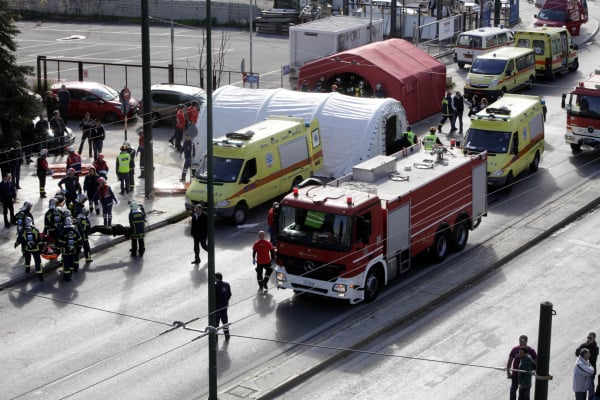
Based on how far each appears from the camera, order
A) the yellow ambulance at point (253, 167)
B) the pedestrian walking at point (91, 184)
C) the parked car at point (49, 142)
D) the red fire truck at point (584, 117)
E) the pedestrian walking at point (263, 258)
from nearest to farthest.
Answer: the pedestrian walking at point (263, 258) < the yellow ambulance at point (253, 167) < the pedestrian walking at point (91, 184) < the red fire truck at point (584, 117) < the parked car at point (49, 142)

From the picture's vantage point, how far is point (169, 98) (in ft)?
133

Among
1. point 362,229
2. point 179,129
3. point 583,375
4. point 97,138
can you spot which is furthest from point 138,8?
point 583,375

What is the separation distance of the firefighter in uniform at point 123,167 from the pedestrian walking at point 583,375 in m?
16.7

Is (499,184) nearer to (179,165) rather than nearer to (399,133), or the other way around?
(399,133)

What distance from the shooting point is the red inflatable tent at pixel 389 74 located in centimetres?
3894

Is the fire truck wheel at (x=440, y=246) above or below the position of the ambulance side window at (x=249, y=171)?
below

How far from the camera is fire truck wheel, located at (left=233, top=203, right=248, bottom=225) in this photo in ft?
93.7

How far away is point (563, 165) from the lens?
35.0m

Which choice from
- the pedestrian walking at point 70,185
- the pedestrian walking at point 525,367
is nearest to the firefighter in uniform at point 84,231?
the pedestrian walking at point 70,185

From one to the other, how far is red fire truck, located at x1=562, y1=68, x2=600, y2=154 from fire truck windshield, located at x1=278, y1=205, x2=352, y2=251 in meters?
15.4

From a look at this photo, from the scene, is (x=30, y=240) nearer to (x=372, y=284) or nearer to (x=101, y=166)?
(x=101, y=166)

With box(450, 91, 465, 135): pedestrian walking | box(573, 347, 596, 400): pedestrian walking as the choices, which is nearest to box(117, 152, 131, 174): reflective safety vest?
box(450, 91, 465, 135): pedestrian walking

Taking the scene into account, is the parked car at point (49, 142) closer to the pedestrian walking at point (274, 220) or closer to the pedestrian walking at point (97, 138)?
the pedestrian walking at point (97, 138)

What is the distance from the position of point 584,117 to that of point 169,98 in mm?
15253
